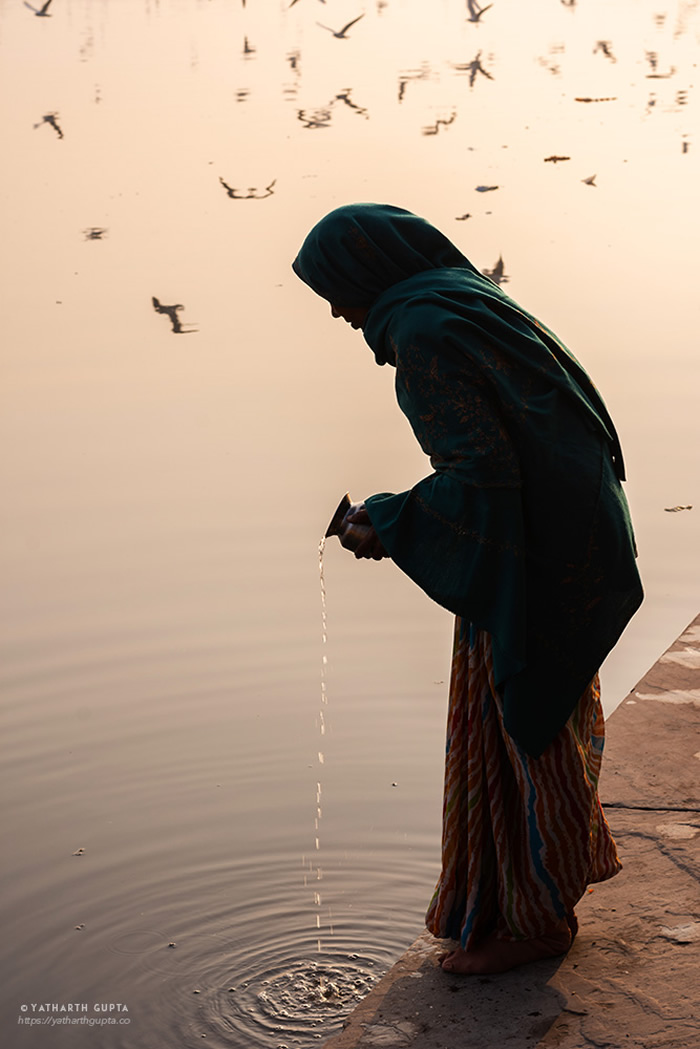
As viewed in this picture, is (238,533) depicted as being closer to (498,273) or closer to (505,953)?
(505,953)

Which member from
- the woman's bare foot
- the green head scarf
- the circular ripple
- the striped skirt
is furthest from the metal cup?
the circular ripple

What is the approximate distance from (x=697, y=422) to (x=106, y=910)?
457cm

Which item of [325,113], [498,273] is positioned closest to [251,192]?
[498,273]

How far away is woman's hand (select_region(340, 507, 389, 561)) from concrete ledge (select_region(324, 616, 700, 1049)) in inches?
33.2

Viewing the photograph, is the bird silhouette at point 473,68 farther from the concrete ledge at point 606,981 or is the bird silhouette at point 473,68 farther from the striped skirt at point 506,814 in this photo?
the striped skirt at point 506,814

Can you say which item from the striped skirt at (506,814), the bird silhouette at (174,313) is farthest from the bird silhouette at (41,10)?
the striped skirt at (506,814)

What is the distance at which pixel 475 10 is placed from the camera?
28.1 metres

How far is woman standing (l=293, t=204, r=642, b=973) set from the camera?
8.00 ft

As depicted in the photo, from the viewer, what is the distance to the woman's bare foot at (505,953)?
2.67 meters

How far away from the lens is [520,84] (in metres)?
19.5

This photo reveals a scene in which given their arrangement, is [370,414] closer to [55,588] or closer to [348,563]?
[348,563]

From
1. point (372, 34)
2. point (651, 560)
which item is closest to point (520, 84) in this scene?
point (372, 34)

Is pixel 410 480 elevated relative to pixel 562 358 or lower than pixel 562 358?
lower

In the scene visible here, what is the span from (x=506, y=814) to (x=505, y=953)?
272mm
